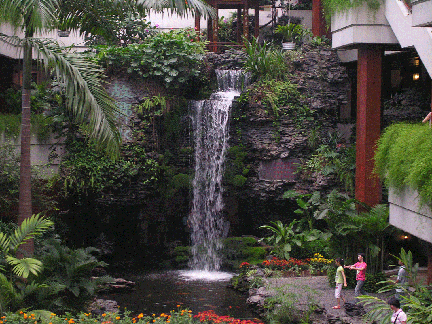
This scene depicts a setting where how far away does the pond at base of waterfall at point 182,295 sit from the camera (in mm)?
13047

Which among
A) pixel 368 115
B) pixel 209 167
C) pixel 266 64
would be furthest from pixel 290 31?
pixel 368 115

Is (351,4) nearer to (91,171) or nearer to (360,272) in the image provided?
(360,272)

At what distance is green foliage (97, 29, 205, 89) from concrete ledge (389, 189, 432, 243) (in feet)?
28.6

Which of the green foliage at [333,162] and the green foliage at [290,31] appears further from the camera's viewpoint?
the green foliage at [290,31]

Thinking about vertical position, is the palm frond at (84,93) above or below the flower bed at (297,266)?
above

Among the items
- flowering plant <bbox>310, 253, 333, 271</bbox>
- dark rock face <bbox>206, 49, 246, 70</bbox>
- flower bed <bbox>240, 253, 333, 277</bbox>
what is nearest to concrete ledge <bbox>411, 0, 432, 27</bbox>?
flower bed <bbox>240, 253, 333, 277</bbox>

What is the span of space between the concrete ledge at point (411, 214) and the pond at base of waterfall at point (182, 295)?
4.02m

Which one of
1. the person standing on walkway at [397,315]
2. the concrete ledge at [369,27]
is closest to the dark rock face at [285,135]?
the concrete ledge at [369,27]

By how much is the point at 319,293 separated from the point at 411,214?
10.5ft

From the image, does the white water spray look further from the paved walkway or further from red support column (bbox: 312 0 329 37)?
red support column (bbox: 312 0 329 37)

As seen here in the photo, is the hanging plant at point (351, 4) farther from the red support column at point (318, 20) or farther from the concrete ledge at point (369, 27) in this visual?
the red support column at point (318, 20)

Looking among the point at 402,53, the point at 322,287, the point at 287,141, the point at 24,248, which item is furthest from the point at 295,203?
the point at 24,248

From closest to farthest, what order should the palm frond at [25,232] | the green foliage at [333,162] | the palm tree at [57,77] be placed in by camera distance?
the palm tree at [57,77], the palm frond at [25,232], the green foliage at [333,162]

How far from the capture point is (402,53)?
18.5 metres
